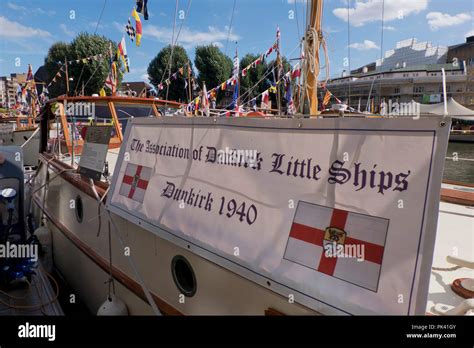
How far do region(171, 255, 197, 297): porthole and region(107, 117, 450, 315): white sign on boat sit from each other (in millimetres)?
301

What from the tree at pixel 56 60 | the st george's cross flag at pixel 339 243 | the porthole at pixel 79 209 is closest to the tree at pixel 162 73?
the tree at pixel 56 60

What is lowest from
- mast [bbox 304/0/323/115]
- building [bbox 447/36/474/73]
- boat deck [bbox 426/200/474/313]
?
boat deck [bbox 426/200/474/313]

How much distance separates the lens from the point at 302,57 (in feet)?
10.1

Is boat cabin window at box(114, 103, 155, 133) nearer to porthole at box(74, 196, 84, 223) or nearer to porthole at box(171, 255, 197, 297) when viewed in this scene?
porthole at box(74, 196, 84, 223)

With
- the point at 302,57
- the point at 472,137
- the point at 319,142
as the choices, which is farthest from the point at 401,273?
the point at 472,137

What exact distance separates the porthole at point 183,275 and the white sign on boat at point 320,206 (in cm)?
30

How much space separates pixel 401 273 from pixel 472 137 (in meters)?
38.4

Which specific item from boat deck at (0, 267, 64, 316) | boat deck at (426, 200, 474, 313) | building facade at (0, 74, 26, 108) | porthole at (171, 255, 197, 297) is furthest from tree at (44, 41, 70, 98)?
building facade at (0, 74, 26, 108)

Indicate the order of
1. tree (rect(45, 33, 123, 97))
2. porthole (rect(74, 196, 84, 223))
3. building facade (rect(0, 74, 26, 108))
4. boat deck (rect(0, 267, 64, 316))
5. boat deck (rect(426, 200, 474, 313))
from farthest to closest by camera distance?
1. building facade (rect(0, 74, 26, 108))
2. tree (rect(45, 33, 123, 97))
3. porthole (rect(74, 196, 84, 223))
4. boat deck (rect(0, 267, 64, 316))
5. boat deck (rect(426, 200, 474, 313))

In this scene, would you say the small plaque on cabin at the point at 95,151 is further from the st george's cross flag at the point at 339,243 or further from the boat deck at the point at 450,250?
the boat deck at the point at 450,250

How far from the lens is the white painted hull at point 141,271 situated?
69.1 inches

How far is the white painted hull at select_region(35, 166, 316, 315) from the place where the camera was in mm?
1756

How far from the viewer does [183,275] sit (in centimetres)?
229

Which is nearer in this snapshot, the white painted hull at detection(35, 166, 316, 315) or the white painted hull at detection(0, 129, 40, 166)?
the white painted hull at detection(35, 166, 316, 315)
